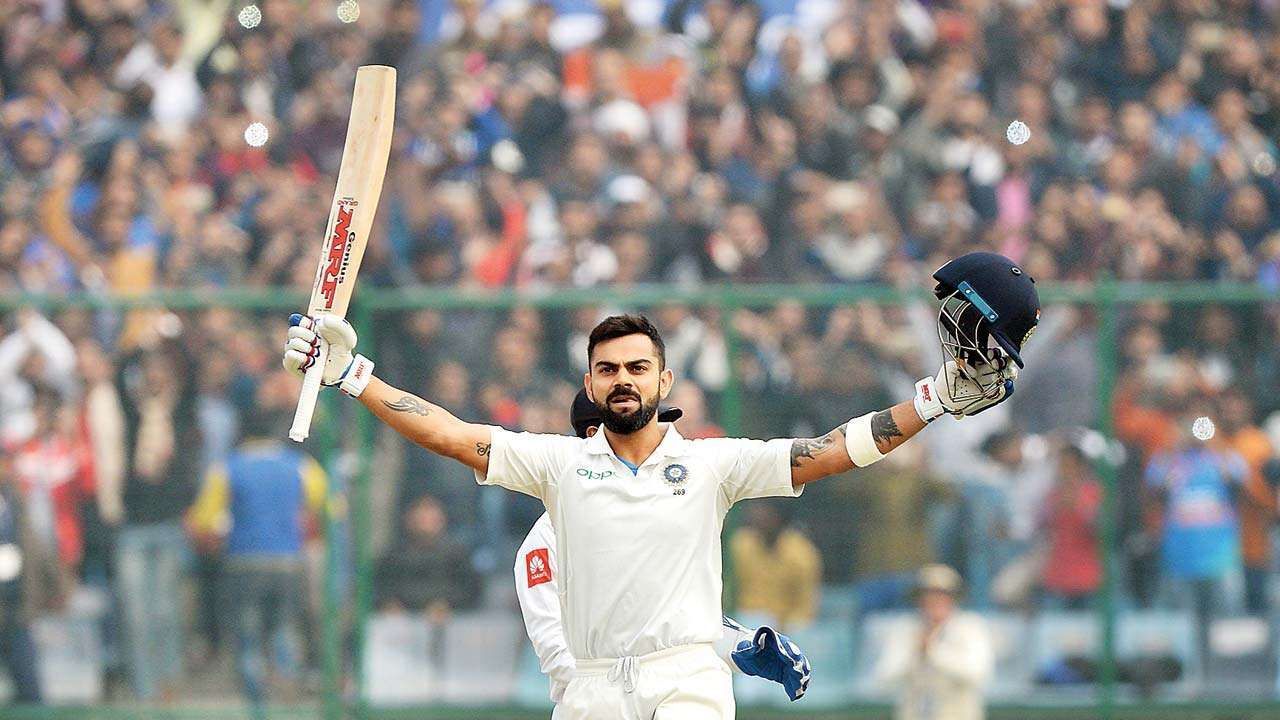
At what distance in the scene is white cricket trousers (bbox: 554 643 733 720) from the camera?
18.4ft

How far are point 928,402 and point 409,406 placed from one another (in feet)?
4.96

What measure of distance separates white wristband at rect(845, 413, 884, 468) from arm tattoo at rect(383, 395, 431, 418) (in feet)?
4.08

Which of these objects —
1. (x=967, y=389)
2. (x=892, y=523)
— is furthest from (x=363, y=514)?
(x=967, y=389)

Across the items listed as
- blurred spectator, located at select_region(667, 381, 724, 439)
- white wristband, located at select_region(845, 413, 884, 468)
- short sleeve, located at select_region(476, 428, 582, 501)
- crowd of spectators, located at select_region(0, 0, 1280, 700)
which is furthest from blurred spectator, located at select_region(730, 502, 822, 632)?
white wristband, located at select_region(845, 413, 884, 468)

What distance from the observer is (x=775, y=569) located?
34.2 ft

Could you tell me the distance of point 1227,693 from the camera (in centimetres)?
1048

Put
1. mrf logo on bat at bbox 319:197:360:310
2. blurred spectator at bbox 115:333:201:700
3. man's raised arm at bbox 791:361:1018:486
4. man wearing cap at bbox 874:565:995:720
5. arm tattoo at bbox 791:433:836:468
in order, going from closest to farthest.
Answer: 1. man's raised arm at bbox 791:361:1018:486
2. arm tattoo at bbox 791:433:836:468
3. mrf logo on bat at bbox 319:197:360:310
4. man wearing cap at bbox 874:565:995:720
5. blurred spectator at bbox 115:333:201:700

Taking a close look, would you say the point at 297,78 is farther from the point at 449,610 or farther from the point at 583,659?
the point at 583,659

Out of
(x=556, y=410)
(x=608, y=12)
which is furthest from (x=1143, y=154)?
(x=556, y=410)

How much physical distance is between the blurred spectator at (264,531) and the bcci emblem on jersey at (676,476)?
16.7ft

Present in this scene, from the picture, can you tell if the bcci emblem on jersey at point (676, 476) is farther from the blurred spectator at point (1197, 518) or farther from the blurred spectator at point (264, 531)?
the blurred spectator at point (1197, 518)

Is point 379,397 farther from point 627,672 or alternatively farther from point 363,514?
point 363,514

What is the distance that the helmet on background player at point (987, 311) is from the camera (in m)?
5.35

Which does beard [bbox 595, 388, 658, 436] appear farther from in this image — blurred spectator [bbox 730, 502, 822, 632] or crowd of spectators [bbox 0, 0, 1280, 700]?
blurred spectator [bbox 730, 502, 822, 632]
